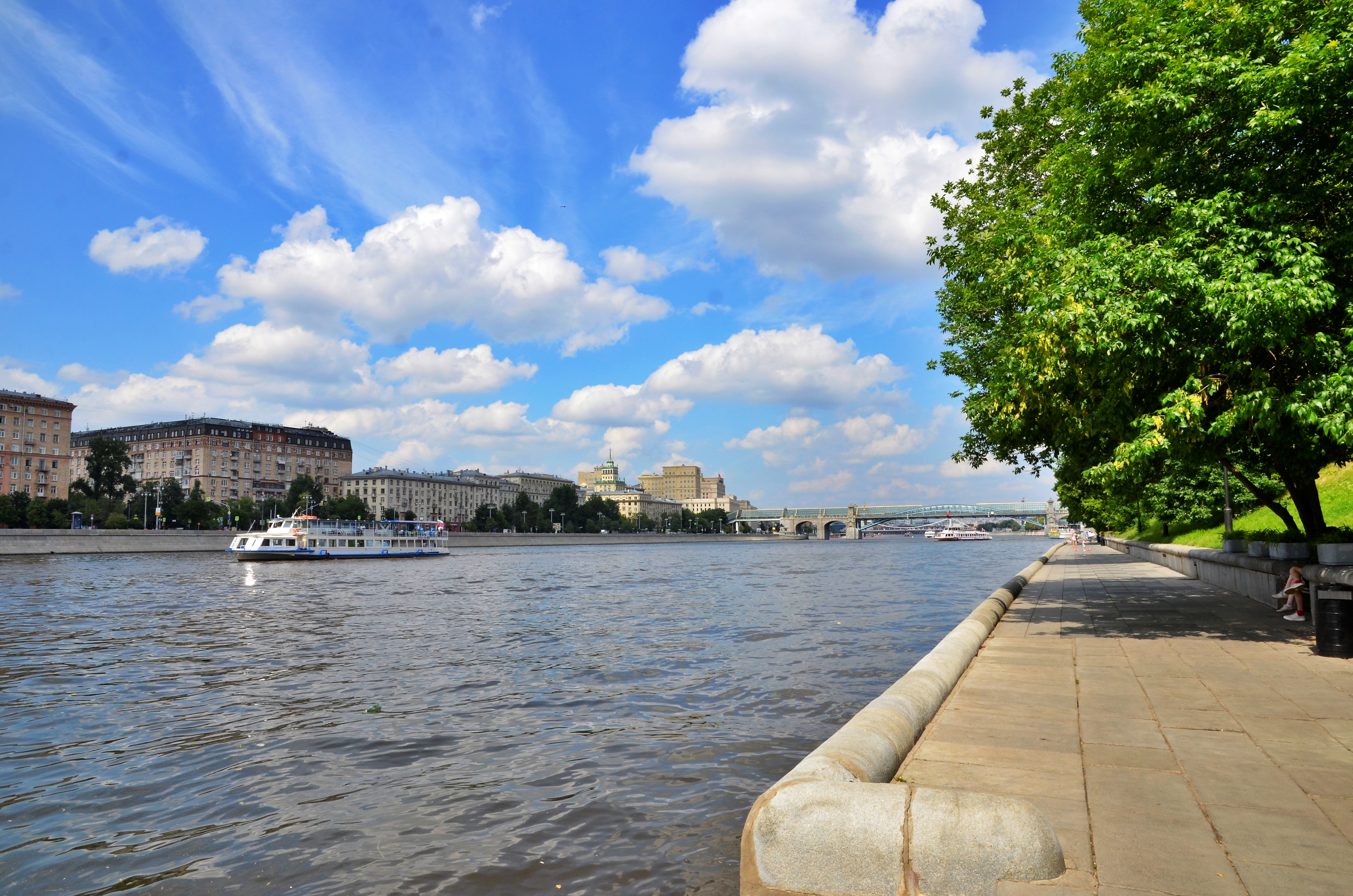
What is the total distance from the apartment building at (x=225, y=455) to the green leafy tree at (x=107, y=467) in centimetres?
4368

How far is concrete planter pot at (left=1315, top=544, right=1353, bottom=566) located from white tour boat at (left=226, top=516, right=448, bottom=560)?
71582 millimetres

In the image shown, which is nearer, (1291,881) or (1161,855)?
(1291,881)

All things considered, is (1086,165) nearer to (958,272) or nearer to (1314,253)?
(1314,253)

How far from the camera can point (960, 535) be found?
170375 millimetres

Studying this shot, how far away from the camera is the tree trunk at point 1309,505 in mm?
15266

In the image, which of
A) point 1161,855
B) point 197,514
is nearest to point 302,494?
point 197,514

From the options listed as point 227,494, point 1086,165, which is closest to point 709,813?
point 1086,165

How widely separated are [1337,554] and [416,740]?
1317 cm

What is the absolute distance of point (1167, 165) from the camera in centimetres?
1239

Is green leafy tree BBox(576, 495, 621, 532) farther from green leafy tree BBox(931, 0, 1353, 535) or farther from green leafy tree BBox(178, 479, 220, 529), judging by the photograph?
green leafy tree BBox(931, 0, 1353, 535)

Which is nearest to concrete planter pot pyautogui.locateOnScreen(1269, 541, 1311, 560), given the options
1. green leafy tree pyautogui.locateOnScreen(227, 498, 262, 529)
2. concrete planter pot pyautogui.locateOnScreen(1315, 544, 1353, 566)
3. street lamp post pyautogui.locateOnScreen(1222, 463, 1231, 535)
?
concrete planter pot pyautogui.locateOnScreen(1315, 544, 1353, 566)

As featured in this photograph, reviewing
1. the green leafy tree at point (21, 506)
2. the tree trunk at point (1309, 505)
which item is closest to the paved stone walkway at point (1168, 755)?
the tree trunk at point (1309, 505)

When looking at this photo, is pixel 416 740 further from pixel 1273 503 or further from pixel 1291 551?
pixel 1273 503

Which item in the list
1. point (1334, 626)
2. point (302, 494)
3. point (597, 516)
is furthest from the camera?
point (597, 516)
